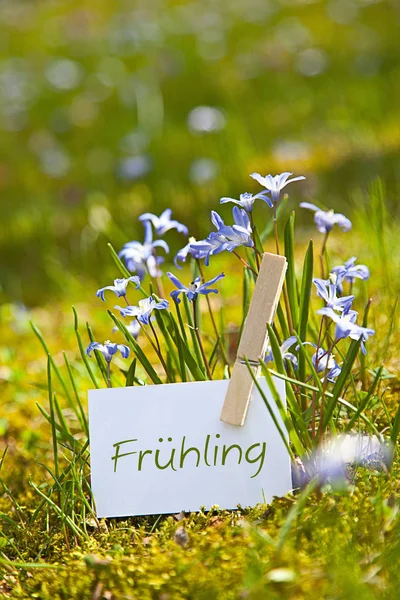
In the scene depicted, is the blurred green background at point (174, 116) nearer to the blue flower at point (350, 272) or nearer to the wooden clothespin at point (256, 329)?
the blue flower at point (350, 272)

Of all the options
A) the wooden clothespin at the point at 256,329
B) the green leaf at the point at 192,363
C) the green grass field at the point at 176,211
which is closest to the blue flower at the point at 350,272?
the wooden clothespin at the point at 256,329

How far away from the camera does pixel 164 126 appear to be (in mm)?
5234

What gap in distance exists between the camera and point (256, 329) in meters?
1.30

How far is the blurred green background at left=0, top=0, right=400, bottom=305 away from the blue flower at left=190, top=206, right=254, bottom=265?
5.20ft

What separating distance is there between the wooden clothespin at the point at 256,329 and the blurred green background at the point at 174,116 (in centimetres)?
158

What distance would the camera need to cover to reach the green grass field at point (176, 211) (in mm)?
1155

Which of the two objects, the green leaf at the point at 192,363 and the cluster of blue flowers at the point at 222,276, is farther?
the green leaf at the point at 192,363

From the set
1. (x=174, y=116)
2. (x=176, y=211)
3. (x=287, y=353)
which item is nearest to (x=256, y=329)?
(x=287, y=353)

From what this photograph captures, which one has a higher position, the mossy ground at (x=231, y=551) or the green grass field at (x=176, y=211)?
the green grass field at (x=176, y=211)

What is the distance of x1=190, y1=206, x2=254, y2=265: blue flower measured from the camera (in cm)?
127

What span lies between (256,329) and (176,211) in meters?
2.51

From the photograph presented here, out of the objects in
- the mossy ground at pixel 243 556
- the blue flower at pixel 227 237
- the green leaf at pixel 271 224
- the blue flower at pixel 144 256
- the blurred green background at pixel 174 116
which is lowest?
the mossy ground at pixel 243 556

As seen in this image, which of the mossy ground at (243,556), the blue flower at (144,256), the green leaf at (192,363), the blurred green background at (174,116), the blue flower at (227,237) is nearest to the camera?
the mossy ground at (243,556)

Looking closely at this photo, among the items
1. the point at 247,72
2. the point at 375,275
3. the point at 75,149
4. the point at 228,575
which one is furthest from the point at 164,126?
the point at 228,575
